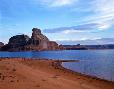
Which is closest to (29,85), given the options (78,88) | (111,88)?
(78,88)

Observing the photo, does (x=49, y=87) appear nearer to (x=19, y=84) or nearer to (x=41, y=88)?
(x=41, y=88)

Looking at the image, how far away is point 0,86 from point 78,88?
21.1ft

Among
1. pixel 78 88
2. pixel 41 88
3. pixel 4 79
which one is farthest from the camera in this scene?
pixel 4 79

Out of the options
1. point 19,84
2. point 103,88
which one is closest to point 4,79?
point 19,84

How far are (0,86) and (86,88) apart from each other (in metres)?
7.19

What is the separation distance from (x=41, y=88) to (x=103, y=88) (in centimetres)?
669

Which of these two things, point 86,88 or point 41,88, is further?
point 86,88

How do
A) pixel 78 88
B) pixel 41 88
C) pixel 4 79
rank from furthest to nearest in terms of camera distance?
pixel 4 79 → pixel 78 88 → pixel 41 88

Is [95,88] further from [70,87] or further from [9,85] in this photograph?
[9,85]

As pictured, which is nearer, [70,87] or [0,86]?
[0,86]

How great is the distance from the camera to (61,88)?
22.5 metres

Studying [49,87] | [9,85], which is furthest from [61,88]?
[9,85]

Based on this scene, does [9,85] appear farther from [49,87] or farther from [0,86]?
[49,87]

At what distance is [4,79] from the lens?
82.7ft
